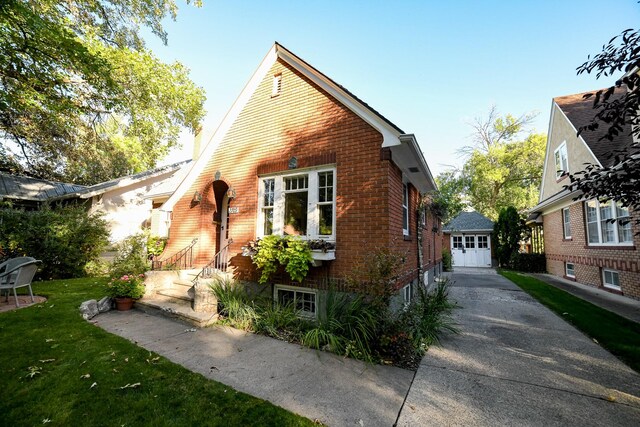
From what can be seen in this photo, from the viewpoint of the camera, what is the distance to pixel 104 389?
338 cm

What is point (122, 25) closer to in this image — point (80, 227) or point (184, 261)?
point (80, 227)

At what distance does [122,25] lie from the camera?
1351 centimetres

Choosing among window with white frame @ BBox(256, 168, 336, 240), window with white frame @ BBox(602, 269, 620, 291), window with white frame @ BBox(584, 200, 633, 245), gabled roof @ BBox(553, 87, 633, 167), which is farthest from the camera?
gabled roof @ BBox(553, 87, 633, 167)

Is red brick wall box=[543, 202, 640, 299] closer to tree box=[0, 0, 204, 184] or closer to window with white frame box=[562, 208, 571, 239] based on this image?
window with white frame box=[562, 208, 571, 239]

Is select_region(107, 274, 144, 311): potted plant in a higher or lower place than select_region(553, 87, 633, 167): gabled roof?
lower

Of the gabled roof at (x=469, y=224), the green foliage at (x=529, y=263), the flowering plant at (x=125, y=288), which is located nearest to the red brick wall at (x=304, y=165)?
the flowering plant at (x=125, y=288)

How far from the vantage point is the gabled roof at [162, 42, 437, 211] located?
18.6 ft

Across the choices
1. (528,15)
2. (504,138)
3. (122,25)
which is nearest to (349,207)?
(528,15)

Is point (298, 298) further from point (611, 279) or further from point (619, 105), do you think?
point (611, 279)

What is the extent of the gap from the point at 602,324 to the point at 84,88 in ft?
61.7

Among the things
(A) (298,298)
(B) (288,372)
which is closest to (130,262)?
(A) (298,298)

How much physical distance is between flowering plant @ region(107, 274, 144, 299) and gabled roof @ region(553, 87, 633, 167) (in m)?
15.3

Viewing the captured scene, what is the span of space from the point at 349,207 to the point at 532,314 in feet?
18.5

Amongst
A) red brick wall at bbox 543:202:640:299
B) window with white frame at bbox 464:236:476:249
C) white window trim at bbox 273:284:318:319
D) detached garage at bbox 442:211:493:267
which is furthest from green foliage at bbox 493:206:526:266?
white window trim at bbox 273:284:318:319
